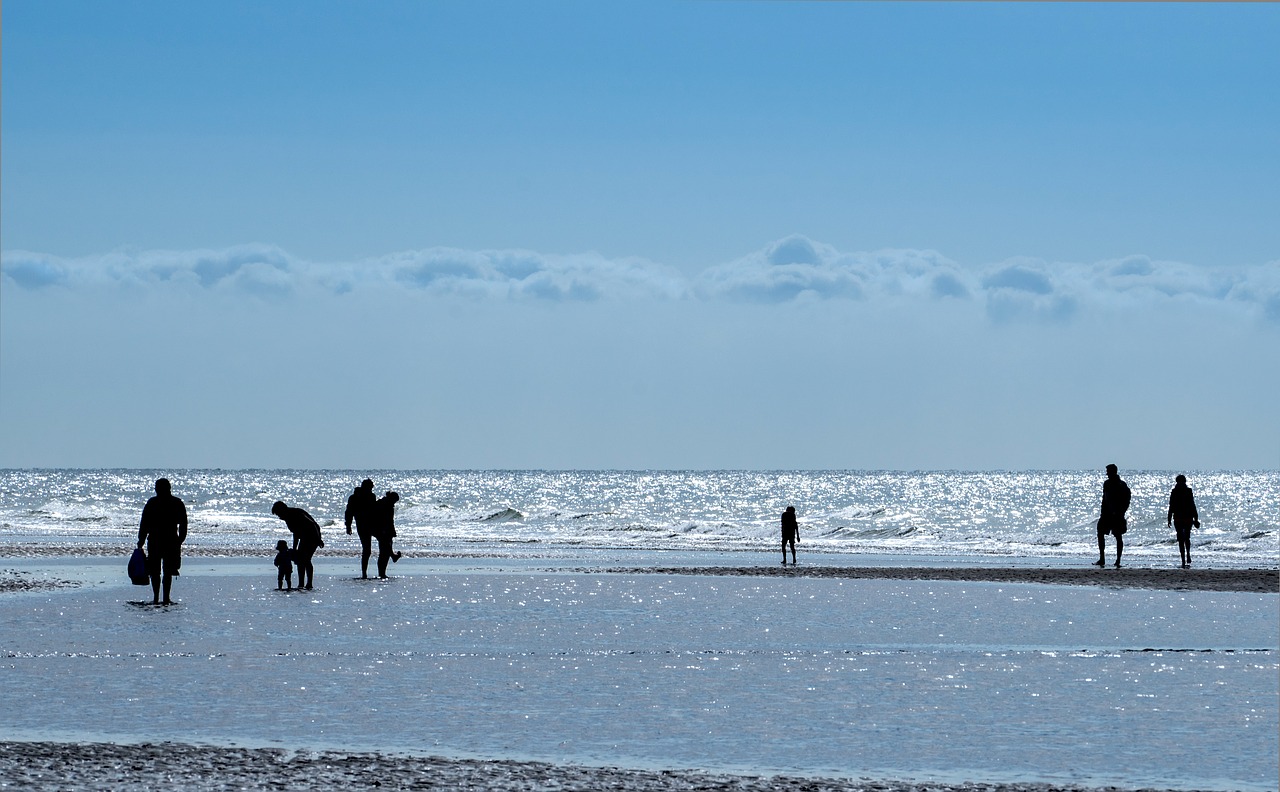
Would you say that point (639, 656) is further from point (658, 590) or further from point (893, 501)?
point (893, 501)

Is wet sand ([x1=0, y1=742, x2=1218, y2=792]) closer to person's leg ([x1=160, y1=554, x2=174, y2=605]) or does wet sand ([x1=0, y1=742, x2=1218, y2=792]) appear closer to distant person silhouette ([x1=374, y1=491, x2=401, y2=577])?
person's leg ([x1=160, y1=554, x2=174, y2=605])

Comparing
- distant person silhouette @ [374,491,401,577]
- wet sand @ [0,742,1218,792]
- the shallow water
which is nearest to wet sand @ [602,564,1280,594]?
the shallow water

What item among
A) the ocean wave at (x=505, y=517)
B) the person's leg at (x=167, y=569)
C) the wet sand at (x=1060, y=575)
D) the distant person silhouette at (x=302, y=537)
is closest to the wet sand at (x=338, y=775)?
the person's leg at (x=167, y=569)

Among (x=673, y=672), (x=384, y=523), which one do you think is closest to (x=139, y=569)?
(x=384, y=523)

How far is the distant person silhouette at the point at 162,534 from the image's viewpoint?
19797 millimetres

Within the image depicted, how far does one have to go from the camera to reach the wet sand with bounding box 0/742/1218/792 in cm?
803

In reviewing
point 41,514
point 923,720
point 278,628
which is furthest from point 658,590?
point 41,514

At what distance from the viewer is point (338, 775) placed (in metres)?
8.30

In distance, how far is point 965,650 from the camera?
14977 mm

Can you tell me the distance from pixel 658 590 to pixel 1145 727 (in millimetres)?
14616

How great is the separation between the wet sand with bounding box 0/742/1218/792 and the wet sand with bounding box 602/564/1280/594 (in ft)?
57.6

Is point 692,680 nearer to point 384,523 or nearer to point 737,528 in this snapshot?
point 384,523

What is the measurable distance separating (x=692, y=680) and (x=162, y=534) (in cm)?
971

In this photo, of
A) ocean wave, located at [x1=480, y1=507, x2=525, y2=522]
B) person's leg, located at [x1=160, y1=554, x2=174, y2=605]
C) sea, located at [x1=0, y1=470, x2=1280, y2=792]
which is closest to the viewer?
sea, located at [x1=0, y1=470, x2=1280, y2=792]
